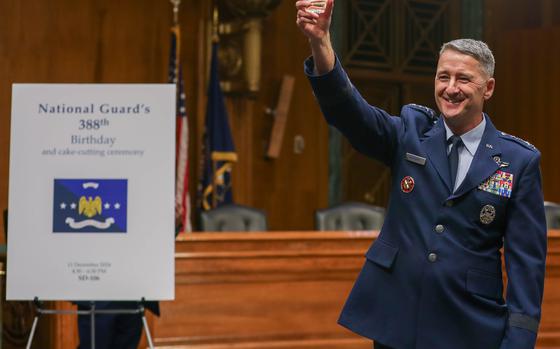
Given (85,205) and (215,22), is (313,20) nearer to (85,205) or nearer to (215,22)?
(85,205)

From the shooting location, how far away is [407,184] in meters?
2.40

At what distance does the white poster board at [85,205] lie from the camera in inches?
138

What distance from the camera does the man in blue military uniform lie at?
7.55ft

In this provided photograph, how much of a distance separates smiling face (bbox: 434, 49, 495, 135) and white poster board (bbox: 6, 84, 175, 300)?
1.44 meters

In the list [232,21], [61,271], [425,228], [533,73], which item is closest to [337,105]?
[425,228]

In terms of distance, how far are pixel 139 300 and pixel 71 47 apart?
432cm

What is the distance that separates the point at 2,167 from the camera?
23.7 ft

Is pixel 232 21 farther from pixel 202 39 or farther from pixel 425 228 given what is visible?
pixel 425 228

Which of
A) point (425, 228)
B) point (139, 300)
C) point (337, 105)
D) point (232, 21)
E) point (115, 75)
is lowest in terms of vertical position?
point (139, 300)

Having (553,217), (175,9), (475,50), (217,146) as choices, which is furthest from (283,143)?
(475,50)

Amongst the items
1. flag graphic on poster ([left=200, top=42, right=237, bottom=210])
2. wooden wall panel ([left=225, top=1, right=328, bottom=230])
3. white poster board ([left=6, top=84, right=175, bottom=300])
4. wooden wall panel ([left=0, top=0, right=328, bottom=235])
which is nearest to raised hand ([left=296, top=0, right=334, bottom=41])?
white poster board ([left=6, top=84, right=175, bottom=300])

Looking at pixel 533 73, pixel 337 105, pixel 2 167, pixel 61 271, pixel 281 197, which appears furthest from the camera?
pixel 533 73

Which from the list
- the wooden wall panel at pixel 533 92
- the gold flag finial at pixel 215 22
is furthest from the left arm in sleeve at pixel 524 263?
the wooden wall panel at pixel 533 92

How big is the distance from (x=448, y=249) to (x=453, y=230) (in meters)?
0.05
